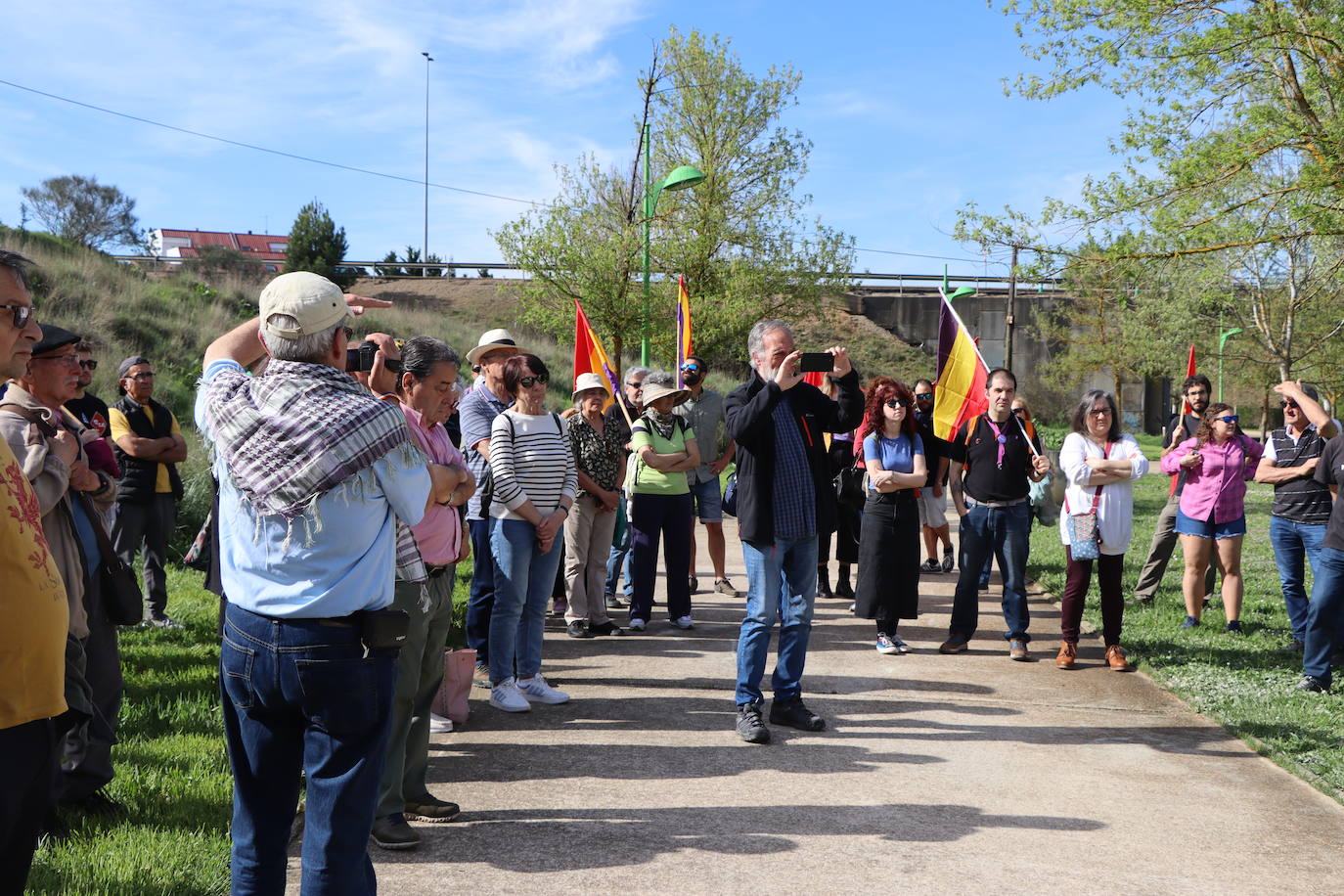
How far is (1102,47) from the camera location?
33.7 feet

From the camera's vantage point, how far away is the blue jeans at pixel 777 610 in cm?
564

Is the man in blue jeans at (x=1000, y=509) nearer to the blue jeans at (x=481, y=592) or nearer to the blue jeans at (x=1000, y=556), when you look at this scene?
the blue jeans at (x=1000, y=556)

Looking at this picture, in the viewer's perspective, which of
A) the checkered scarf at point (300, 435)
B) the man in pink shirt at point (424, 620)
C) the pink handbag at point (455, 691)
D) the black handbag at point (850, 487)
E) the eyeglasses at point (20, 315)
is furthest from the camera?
the black handbag at point (850, 487)

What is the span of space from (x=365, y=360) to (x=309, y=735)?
2.00m

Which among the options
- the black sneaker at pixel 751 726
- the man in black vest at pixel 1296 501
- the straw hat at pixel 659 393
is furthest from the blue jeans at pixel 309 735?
the man in black vest at pixel 1296 501

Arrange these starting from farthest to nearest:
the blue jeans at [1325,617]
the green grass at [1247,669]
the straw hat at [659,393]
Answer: the straw hat at [659,393] < the blue jeans at [1325,617] < the green grass at [1247,669]

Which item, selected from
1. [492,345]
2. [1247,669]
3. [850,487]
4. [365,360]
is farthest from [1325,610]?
[365,360]

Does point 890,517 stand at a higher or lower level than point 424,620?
higher

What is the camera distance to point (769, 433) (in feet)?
18.9

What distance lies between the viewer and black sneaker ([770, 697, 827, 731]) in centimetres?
572

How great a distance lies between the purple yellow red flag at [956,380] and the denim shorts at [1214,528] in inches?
73.0

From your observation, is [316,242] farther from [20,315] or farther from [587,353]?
[20,315]

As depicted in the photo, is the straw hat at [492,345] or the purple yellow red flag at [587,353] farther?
the purple yellow red flag at [587,353]

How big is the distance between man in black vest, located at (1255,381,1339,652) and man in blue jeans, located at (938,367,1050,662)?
1.66m
